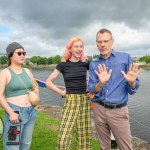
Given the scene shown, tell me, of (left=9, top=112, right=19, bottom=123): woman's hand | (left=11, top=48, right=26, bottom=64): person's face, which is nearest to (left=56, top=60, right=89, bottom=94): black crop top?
(left=11, top=48, right=26, bottom=64): person's face

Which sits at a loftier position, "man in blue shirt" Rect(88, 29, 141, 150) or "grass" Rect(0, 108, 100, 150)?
"man in blue shirt" Rect(88, 29, 141, 150)

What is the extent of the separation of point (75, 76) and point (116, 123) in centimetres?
120

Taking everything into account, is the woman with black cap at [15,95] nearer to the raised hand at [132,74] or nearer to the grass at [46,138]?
the raised hand at [132,74]

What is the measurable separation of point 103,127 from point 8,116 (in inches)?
65.5

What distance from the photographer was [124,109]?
4859 millimetres

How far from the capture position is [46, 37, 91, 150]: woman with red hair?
5340mm

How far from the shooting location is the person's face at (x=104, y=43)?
4727 millimetres

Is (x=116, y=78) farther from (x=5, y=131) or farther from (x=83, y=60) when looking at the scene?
(x=5, y=131)

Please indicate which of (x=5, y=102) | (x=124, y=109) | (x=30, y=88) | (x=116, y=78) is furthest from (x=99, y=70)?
(x=5, y=102)

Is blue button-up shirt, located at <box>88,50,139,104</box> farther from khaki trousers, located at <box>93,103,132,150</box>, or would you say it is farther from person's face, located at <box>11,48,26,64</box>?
person's face, located at <box>11,48,26,64</box>

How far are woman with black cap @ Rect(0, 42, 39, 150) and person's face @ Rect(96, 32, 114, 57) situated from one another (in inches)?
50.8

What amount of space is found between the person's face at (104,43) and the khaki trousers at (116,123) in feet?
3.15

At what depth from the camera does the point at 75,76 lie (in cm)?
539

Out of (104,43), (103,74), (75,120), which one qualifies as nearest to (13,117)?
(75,120)
